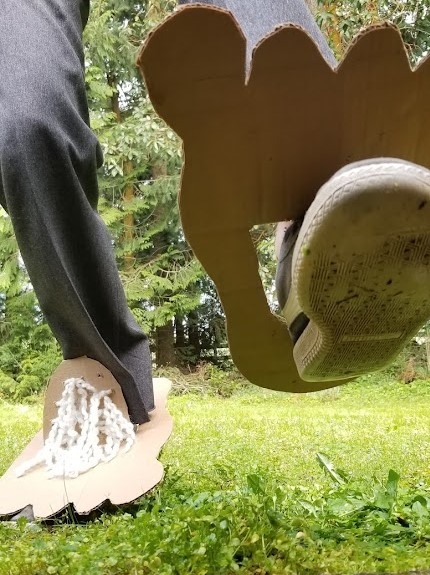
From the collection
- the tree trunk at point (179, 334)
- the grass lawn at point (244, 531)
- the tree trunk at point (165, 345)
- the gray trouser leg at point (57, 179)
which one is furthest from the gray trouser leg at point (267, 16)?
the tree trunk at point (179, 334)

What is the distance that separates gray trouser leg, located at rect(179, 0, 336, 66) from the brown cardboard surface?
0.16 meters

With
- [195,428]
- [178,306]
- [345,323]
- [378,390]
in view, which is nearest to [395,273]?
[345,323]

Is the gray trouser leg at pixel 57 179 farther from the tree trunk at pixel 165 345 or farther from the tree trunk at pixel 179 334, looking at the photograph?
the tree trunk at pixel 179 334

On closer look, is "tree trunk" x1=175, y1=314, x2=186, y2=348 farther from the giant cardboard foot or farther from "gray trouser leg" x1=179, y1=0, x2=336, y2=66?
"gray trouser leg" x1=179, y1=0, x2=336, y2=66

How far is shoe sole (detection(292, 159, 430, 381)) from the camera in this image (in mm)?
649

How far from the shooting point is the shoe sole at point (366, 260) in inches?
25.6

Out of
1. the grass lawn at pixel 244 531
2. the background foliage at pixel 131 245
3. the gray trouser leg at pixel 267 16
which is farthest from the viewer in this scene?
the background foliage at pixel 131 245

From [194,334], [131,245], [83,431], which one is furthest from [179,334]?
[83,431]

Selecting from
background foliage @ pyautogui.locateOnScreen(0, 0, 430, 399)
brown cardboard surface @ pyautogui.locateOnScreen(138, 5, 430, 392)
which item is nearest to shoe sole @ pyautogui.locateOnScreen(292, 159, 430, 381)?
brown cardboard surface @ pyautogui.locateOnScreen(138, 5, 430, 392)

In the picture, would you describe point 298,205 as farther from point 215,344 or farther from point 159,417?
point 215,344

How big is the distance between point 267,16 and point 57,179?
43cm

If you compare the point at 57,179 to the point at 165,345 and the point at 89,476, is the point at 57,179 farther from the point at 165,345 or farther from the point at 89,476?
the point at 165,345

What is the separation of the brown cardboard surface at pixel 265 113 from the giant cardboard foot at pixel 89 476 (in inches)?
17.7

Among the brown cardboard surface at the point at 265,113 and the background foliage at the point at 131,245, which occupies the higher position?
the brown cardboard surface at the point at 265,113
